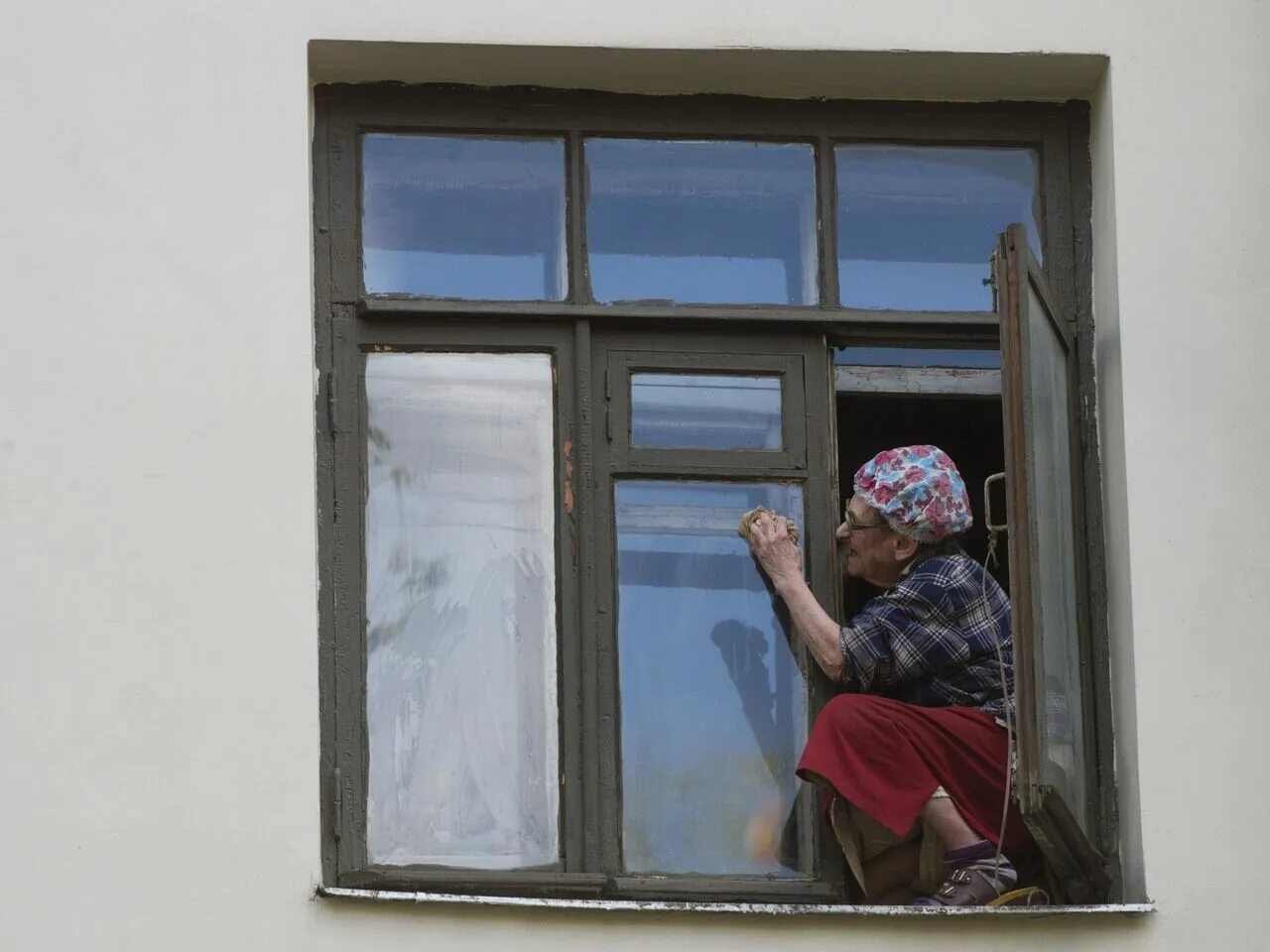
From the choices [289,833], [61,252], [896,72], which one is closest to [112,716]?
[289,833]

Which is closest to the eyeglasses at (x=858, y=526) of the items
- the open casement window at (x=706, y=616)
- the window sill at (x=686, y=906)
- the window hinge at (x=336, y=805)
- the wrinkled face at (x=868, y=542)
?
the wrinkled face at (x=868, y=542)

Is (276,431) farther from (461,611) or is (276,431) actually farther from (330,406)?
(461,611)

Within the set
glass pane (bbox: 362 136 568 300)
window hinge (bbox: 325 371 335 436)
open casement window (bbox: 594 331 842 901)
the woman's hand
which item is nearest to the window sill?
open casement window (bbox: 594 331 842 901)

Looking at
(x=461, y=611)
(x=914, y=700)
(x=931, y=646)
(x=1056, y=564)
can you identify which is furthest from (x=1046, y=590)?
(x=461, y=611)

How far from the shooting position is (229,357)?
7684 mm

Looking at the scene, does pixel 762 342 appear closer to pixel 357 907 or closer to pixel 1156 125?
pixel 1156 125

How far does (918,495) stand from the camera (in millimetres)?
8086

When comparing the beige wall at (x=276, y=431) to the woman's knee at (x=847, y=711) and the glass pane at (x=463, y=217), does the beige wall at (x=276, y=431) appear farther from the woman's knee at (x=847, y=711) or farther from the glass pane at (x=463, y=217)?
the woman's knee at (x=847, y=711)

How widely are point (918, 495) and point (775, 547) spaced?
1.37 ft

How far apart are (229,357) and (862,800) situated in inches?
70.7

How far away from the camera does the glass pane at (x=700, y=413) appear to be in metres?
8.02

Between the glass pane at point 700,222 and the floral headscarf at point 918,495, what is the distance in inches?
18.4

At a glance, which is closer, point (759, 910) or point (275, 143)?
point (759, 910)

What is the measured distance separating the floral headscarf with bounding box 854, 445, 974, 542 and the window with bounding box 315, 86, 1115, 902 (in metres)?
0.15
